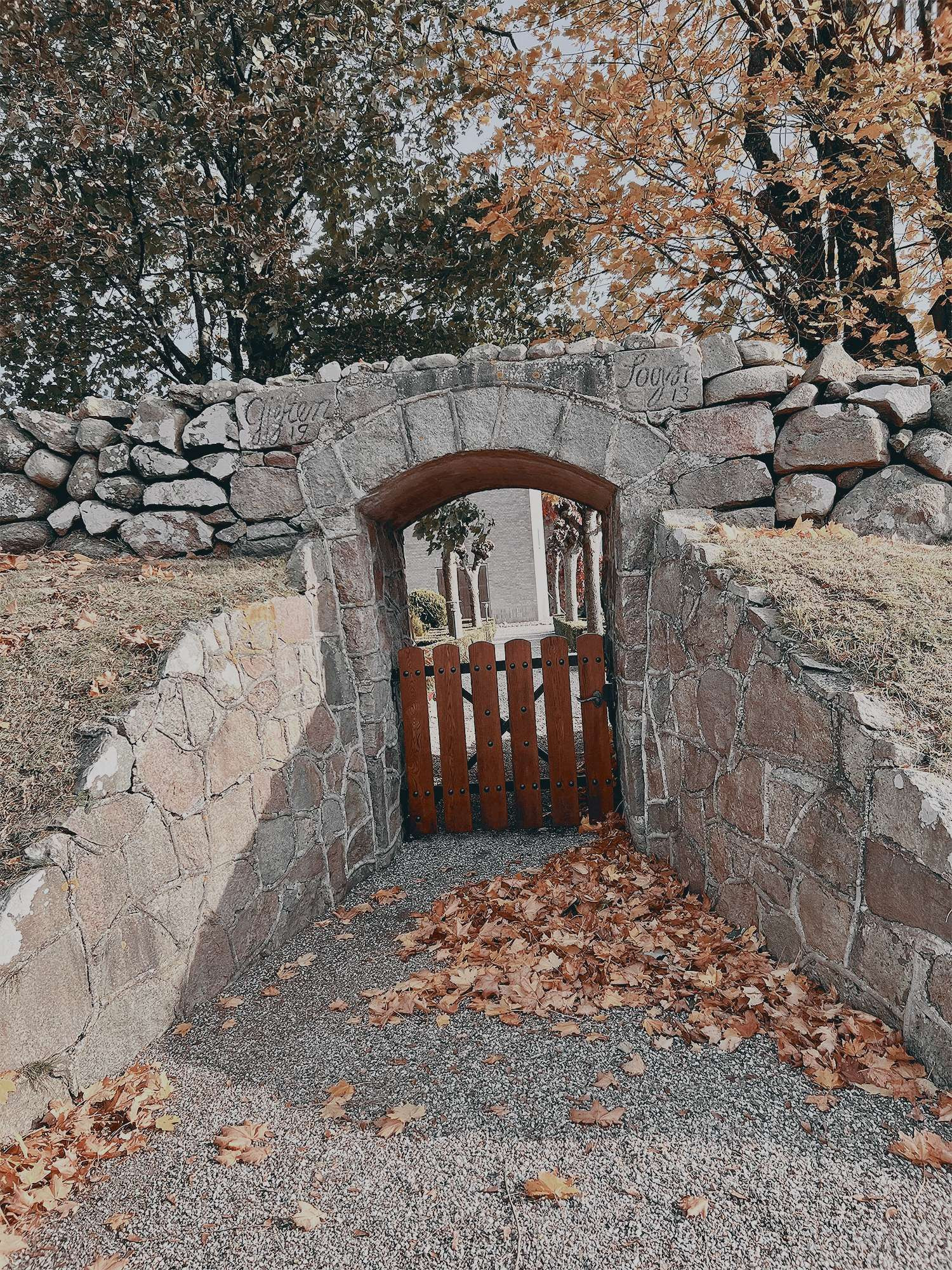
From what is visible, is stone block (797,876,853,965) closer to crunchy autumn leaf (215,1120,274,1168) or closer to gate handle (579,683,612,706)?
crunchy autumn leaf (215,1120,274,1168)

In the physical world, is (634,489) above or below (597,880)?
above

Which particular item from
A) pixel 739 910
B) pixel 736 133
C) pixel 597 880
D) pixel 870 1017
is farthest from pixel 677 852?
pixel 736 133

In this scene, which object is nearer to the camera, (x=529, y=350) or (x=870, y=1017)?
(x=870, y=1017)

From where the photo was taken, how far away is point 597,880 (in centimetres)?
426

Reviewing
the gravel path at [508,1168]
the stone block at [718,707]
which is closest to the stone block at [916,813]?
the gravel path at [508,1168]

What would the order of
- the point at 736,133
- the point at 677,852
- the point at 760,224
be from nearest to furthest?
the point at 677,852, the point at 736,133, the point at 760,224

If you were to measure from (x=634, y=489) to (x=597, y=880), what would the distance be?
7.26 ft

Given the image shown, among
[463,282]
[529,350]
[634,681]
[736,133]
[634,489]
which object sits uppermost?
[736,133]

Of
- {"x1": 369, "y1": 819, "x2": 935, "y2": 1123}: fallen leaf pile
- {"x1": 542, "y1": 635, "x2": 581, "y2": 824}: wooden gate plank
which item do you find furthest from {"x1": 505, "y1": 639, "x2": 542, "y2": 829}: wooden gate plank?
{"x1": 369, "y1": 819, "x2": 935, "y2": 1123}: fallen leaf pile

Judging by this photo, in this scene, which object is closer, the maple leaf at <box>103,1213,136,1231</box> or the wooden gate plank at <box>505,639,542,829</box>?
the maple leaf at <box>103,1213,136,1231</box>

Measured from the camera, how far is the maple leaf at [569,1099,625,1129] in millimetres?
2375

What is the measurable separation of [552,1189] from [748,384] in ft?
12.8

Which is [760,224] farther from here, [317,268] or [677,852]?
[677,852]

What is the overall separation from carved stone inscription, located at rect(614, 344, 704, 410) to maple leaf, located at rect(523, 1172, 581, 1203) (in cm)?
365
